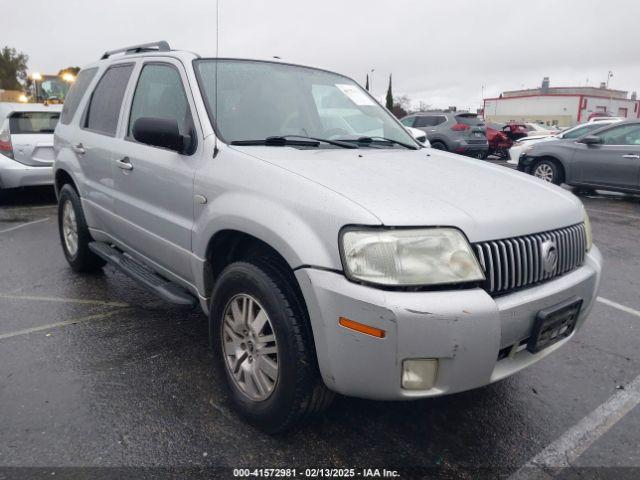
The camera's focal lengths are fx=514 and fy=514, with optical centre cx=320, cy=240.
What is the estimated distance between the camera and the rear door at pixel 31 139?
782 cm

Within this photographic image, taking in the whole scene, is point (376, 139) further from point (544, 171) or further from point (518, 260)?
point (544, 171)

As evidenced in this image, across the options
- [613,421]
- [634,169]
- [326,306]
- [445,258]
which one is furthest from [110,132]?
[634,169]

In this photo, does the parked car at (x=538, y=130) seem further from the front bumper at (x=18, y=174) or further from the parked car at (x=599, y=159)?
the front bumper at (x=18, y=174)

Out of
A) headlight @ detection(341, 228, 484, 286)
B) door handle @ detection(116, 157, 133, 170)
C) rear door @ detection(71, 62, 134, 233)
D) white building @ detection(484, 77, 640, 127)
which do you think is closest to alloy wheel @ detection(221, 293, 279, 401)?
headlight @ detection(341, 228, 484, 286)

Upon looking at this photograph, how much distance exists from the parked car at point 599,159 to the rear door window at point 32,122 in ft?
29.4

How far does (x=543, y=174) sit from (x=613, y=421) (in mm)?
8578

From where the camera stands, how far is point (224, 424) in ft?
8.34

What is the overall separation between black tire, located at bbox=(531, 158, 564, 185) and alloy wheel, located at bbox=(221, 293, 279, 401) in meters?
8.78

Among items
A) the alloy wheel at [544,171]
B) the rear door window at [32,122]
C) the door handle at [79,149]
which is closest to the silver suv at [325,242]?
the door handle at [79,149]

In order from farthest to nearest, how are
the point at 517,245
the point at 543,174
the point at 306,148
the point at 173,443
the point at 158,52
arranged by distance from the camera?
the point at 543,174 < the point at 158,52 < the point at 306,148 < the point at 173,443 < the point at 517,245

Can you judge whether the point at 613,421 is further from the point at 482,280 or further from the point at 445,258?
the point at 445,258

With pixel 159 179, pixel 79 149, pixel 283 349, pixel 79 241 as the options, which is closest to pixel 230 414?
pixel 283 349

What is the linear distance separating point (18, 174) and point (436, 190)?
7.48 meters

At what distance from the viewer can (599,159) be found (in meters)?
9.31
